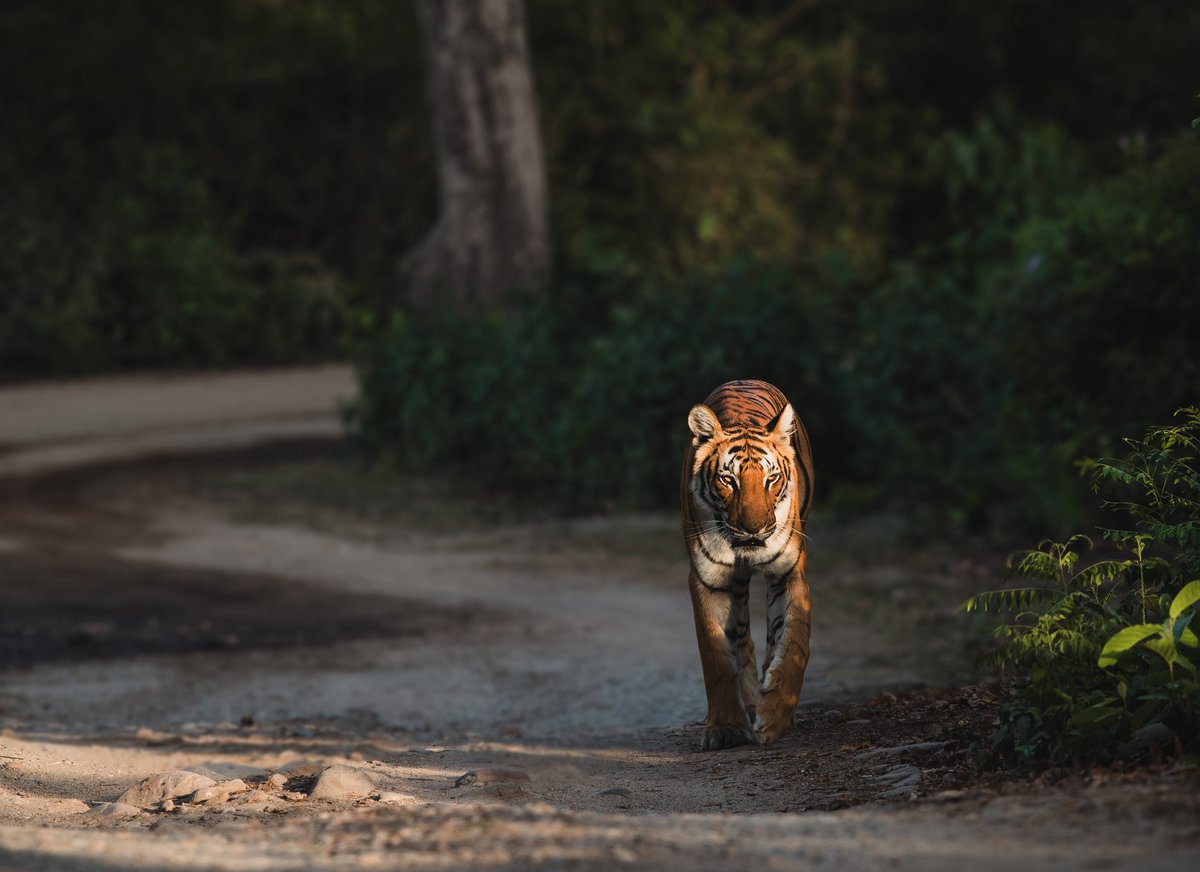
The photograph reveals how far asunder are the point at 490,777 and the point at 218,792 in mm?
922

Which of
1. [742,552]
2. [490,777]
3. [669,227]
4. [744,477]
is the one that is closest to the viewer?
[490,777]

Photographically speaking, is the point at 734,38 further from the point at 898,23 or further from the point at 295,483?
the point at 295,483

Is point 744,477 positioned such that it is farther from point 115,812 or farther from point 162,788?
point 115,812

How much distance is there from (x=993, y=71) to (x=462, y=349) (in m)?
13.3

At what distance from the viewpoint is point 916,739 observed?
6.19 meters

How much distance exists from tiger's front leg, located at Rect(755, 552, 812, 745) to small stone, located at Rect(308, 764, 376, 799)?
1.52 meters

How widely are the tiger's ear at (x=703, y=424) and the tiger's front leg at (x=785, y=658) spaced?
1.89 feet

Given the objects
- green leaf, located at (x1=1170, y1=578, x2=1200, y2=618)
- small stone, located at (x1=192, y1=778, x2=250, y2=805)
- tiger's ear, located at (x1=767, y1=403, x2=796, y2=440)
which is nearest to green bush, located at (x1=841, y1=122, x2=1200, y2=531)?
tiger's ear, located at (x1=767, y1=403, x2=796, y2=440)

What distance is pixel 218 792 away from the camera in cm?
566

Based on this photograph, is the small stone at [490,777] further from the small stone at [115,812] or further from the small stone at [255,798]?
the small stone at [115,812]

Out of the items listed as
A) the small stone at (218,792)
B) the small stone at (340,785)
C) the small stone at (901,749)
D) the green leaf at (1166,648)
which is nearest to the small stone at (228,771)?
the small stone at (218,792)

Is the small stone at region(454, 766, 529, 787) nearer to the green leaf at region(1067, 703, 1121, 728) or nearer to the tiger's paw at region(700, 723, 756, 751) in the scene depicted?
the tiger's paw at region(700, 723, 756, 751)

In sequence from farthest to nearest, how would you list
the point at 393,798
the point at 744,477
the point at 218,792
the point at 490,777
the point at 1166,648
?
the point at 744,477 → the point at 490,777 → the point at 218,792 → the point at 393,798 → the point at 1166,648

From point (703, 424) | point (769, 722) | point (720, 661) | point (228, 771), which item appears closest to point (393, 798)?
point (228, 771)
